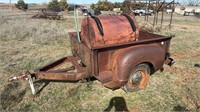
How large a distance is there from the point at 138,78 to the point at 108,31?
131cm

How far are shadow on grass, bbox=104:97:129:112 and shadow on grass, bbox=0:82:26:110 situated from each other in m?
2.04

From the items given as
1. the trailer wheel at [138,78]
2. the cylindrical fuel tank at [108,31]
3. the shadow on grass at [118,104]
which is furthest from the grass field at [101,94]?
the cylindrical fuel tank at [108,31]

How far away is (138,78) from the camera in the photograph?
13.0ft

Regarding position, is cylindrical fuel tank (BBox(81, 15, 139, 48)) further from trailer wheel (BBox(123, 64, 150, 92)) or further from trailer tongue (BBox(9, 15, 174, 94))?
trailer wheel (BBox(123, 64, 150, 92))

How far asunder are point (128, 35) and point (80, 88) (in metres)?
1.75

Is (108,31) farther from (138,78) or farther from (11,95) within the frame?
(11,95)

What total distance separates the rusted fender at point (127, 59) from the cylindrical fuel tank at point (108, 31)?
36 cm

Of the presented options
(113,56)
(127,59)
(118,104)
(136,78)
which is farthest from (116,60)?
(118,104)

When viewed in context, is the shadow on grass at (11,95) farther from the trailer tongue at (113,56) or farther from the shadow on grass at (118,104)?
the shadow on grass at (118,104)

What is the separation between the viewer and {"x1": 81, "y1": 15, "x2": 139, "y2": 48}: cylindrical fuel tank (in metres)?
3.55

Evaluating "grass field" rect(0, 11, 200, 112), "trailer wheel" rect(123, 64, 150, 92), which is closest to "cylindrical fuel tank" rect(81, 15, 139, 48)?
"trailer wheel" rect(123, 64, 150, 92)

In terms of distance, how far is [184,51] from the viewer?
7.14 metres

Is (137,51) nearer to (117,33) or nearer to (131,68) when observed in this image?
(131,68)

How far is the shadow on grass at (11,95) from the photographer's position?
372cm
